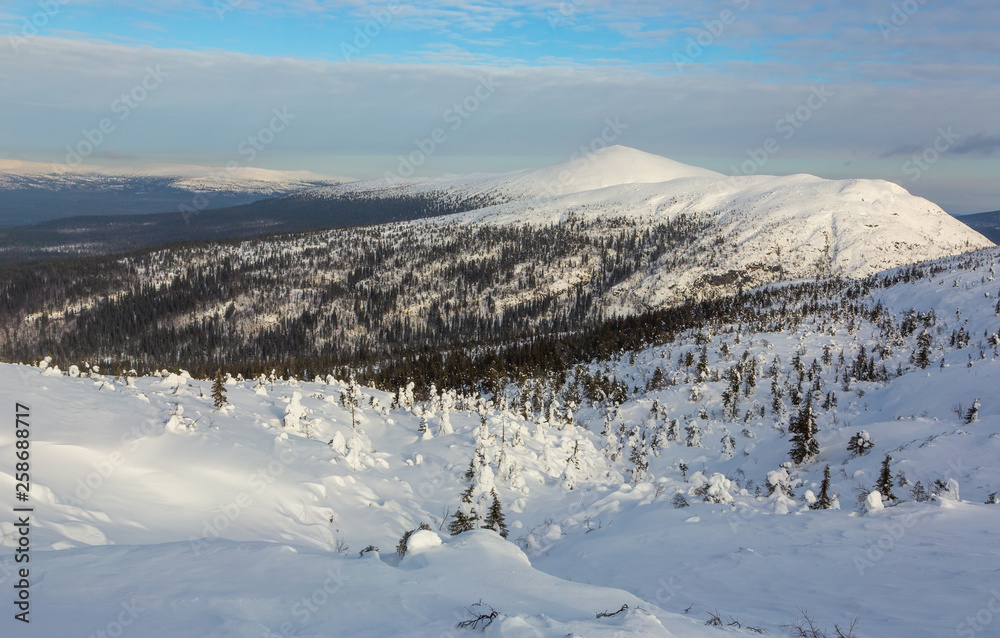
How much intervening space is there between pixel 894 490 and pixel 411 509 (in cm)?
1675

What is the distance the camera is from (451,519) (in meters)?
17.2

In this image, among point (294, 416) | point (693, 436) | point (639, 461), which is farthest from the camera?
point (693, 436)

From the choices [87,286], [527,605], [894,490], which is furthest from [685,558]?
[87,286]

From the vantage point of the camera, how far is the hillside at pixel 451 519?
720 centimetres

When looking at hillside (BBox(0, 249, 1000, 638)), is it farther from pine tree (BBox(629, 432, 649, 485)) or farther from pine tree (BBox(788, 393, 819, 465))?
pine tree (BBox(629, 432, 649, 485))

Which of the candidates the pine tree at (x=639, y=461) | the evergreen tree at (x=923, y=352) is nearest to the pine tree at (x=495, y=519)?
the pine tree at (x=639, y=461)

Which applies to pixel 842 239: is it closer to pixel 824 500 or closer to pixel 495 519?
pixel 824 500

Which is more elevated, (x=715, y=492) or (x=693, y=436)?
(x=715, y=492)

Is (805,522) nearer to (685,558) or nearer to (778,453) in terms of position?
(685,558)

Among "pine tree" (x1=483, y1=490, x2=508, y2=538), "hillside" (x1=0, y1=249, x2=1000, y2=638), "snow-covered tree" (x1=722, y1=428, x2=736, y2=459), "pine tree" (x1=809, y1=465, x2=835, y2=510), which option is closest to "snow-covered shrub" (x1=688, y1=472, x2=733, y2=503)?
"hillside" (x1=0, y1=249, x2=1000, y2=638)

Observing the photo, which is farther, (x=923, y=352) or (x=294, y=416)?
(x=923, y=352)

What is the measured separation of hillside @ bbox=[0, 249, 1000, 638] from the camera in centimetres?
720

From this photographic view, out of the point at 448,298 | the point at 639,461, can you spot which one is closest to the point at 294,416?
the point at 639,461

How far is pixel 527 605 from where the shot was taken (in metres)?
7.75
